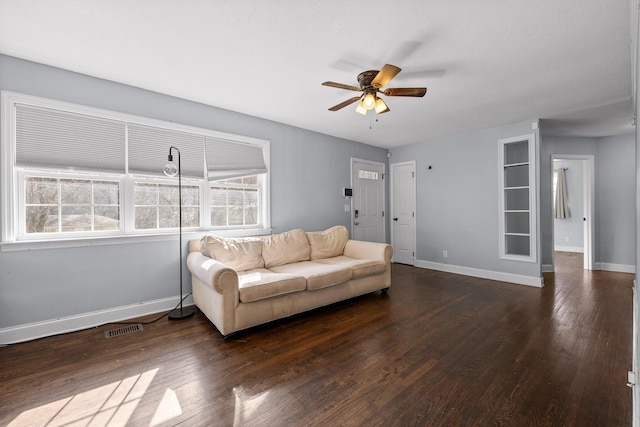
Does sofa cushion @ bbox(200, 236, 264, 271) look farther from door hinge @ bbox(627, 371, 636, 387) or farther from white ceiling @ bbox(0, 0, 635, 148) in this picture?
door hinge @ bbox(627, 371, 636, 387)

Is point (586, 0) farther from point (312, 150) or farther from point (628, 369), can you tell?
point (312, 150)

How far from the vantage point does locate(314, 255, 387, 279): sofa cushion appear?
3398 mm

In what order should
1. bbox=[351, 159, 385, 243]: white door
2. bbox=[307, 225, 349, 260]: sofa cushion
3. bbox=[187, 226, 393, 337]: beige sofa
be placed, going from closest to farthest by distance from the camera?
bbox=[187, 226, 393, 337]: beige sofa, bbox=[307, 225, 349, 260]: sofa cushion, bbox=[351, 159, 385, 243]: white door

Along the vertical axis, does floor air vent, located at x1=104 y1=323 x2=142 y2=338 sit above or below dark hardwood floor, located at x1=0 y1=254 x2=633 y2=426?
above

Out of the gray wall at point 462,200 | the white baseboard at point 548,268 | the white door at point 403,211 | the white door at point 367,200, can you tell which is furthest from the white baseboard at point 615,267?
the white door at point 367,200

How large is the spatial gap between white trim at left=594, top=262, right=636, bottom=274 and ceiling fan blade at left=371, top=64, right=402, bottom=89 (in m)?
5.75

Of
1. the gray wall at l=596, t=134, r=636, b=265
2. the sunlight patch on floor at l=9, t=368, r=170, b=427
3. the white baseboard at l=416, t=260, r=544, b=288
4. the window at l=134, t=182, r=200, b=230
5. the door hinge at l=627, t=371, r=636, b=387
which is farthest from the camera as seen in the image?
the gray wall at l=596, t=134, r=636, b=265

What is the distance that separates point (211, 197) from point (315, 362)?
246 cm

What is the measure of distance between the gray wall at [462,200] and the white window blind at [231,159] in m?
3.25

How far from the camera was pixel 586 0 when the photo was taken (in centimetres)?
176

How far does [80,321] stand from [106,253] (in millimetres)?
676

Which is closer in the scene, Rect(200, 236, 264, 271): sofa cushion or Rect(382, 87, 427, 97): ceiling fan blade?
Rect(382, 87, 427, 97): ceiling fan blade

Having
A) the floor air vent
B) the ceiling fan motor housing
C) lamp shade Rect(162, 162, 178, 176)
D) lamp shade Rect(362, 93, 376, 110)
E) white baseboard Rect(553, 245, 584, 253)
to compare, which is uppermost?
Answer: the ceiling fan motor housing

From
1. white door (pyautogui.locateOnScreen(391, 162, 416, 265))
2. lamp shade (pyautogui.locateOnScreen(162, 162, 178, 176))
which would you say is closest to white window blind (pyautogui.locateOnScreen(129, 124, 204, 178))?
lamp shade (pyautogui.locateOnScreen(162, 162, 178, 176))
